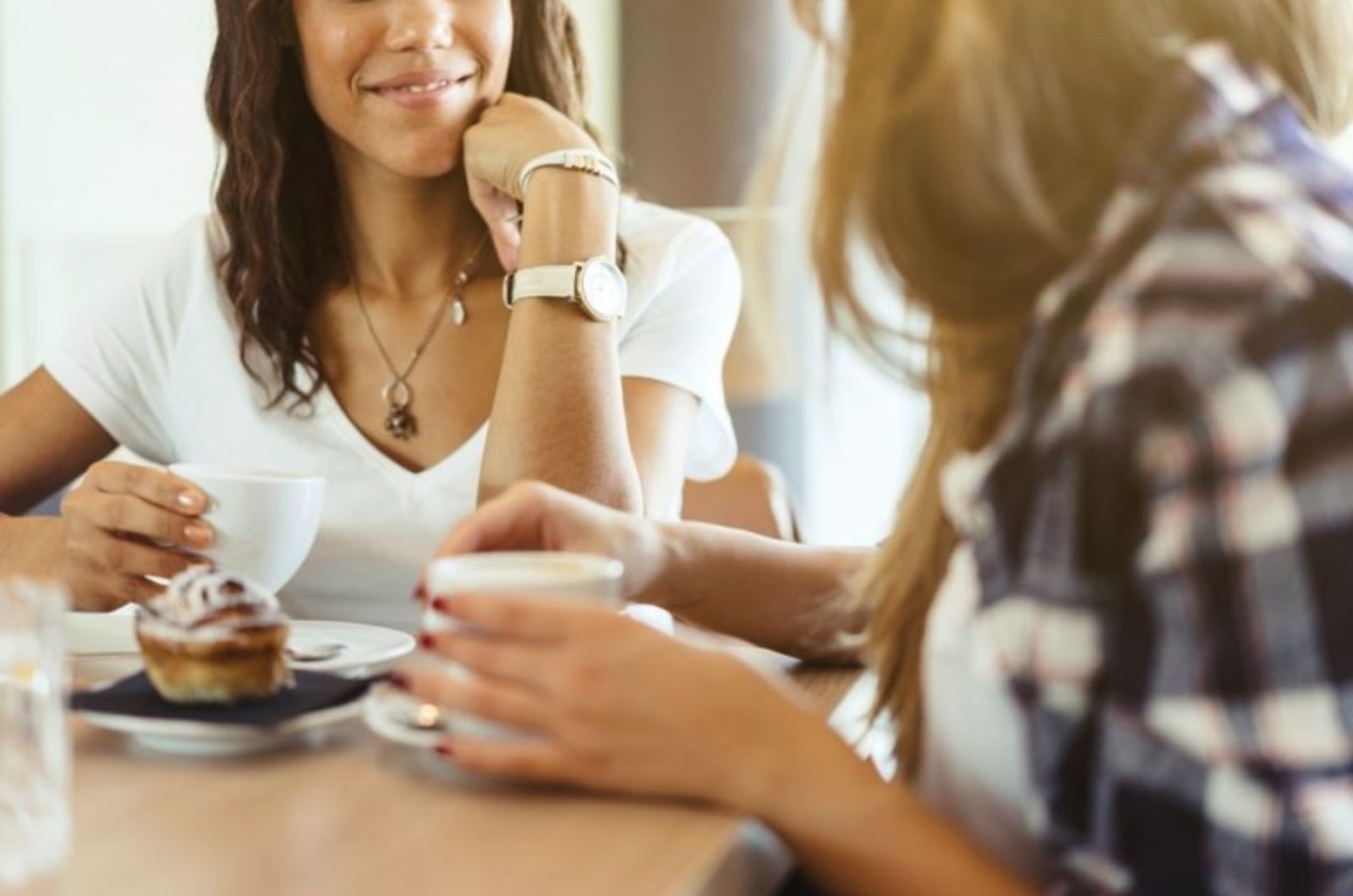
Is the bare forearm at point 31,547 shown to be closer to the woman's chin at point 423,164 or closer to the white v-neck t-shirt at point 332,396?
the white v-neck t-shirt at point 332,396

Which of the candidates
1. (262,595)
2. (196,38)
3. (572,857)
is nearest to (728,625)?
(262,595)

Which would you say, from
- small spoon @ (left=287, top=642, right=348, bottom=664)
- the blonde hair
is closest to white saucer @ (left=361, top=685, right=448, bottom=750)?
small spoon @ (left=287, top=642, right=348, bottom=664)

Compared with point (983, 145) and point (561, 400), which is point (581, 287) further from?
point (983, 145)

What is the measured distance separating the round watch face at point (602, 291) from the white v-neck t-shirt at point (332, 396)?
0.54ft

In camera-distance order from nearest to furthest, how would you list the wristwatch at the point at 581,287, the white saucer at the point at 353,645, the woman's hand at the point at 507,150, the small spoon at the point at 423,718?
the small spoon at the point at 423,718
the white saucer at the point at 353,645
the wristwatch at the point at 581,287
the woman's hand at the point at 507,150

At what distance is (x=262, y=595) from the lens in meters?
1.03

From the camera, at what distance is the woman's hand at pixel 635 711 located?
0.85m

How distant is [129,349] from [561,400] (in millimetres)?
551

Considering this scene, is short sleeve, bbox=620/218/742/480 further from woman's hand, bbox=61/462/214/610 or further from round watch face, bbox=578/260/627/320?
woman's hand, bbox=61/462/214/610

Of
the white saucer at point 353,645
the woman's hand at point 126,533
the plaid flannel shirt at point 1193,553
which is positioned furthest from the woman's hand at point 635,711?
the woman's hand at point 126,533

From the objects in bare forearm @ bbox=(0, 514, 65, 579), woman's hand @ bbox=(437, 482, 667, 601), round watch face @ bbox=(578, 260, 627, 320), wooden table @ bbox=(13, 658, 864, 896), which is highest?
round watch face @ bbox=(578, 260, 627, 320)

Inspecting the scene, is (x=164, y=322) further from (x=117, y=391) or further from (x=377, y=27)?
(x=377, y=27)

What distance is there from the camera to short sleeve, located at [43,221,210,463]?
5.81 feet

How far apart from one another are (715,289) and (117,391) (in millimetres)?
616
